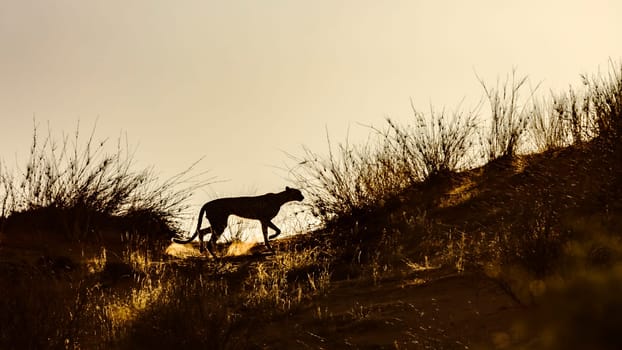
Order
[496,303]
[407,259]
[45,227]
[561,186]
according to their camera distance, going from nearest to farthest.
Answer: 1. [496,303]
2. [561,186]
3. [407,259]
4. [45,227]

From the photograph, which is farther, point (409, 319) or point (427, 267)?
point (427, 267)

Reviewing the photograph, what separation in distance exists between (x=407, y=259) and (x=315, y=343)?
3499mm

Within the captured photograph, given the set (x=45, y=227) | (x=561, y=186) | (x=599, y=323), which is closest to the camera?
(x=599, y=323)

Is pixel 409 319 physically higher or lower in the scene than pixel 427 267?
lower

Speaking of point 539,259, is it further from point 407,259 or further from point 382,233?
point 382,233

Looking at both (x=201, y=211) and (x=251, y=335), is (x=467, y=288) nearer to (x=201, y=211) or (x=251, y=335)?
(x=251, y=335)

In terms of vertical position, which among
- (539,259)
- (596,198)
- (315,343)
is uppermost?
(596,198)

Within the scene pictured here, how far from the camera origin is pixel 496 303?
613 centimetres

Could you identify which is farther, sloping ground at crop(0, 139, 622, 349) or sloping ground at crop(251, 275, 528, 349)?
sloping ground at crop(0, 139, 622, 349)

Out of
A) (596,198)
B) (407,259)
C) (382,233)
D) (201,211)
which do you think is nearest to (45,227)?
(201,211)

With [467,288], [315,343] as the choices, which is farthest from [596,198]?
[315,343]

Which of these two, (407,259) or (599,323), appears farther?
(407,259)

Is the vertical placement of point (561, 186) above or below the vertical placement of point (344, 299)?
above

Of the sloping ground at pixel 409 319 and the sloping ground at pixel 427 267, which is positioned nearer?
the sloping ground at pixel 409 319
